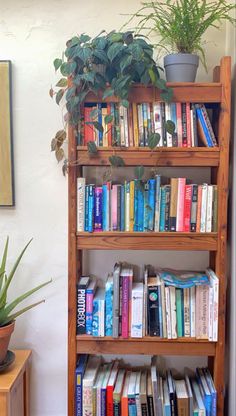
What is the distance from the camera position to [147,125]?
1668mm

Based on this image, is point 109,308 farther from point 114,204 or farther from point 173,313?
point 114,204

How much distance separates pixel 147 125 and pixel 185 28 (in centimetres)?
43

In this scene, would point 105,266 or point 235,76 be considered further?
point 105,266

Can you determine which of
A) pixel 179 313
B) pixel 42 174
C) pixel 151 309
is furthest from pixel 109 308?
pixel 42 174

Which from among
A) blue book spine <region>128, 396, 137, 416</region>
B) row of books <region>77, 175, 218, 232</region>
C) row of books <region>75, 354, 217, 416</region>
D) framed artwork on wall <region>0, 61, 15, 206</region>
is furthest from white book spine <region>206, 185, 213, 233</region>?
framed artwork on wall <region>0, 61, 15, 206</region>

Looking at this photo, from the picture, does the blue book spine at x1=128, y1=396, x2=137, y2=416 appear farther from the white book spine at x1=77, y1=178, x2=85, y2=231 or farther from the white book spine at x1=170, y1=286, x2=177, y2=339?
the white book spine at x1=77, y1=178, x2=85, y2=231

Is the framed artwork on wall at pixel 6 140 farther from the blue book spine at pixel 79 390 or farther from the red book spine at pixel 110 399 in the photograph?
the red book spine at pixel 110 399

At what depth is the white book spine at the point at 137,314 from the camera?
1.69 m

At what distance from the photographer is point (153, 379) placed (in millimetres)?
1723

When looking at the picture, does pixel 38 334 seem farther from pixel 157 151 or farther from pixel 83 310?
pixel 157 151

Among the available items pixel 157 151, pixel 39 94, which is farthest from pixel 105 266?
pixel 39 94

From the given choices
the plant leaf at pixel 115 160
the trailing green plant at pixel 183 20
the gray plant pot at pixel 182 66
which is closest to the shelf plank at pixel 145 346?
the plant leaf at pixel 115 160

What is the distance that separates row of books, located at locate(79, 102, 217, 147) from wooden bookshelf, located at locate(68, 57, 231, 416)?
4 cm

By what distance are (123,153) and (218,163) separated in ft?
1.35
